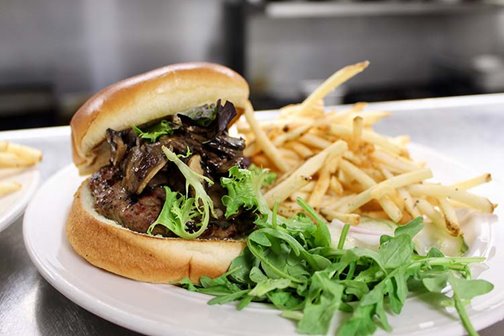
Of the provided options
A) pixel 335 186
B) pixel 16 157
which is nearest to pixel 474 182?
pixel 335 186

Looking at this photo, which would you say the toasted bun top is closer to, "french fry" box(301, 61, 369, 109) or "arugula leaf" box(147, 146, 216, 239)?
"arugula leaf" box(147, 146, 216, 239)

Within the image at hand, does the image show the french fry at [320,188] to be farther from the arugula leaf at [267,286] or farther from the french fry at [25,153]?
the french fry at [25,153]

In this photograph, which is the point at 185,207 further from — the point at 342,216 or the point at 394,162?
the point at 394,162

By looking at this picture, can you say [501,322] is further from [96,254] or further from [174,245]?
[96,254]

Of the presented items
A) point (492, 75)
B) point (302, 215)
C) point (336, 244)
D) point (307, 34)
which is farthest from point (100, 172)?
point (492, 75)

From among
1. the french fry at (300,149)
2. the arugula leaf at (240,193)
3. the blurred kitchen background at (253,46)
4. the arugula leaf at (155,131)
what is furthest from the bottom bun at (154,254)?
the blurred kitchen background at (253,46)

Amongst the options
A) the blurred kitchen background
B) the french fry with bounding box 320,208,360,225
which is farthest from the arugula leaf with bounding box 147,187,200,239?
the blurred kitchen background
